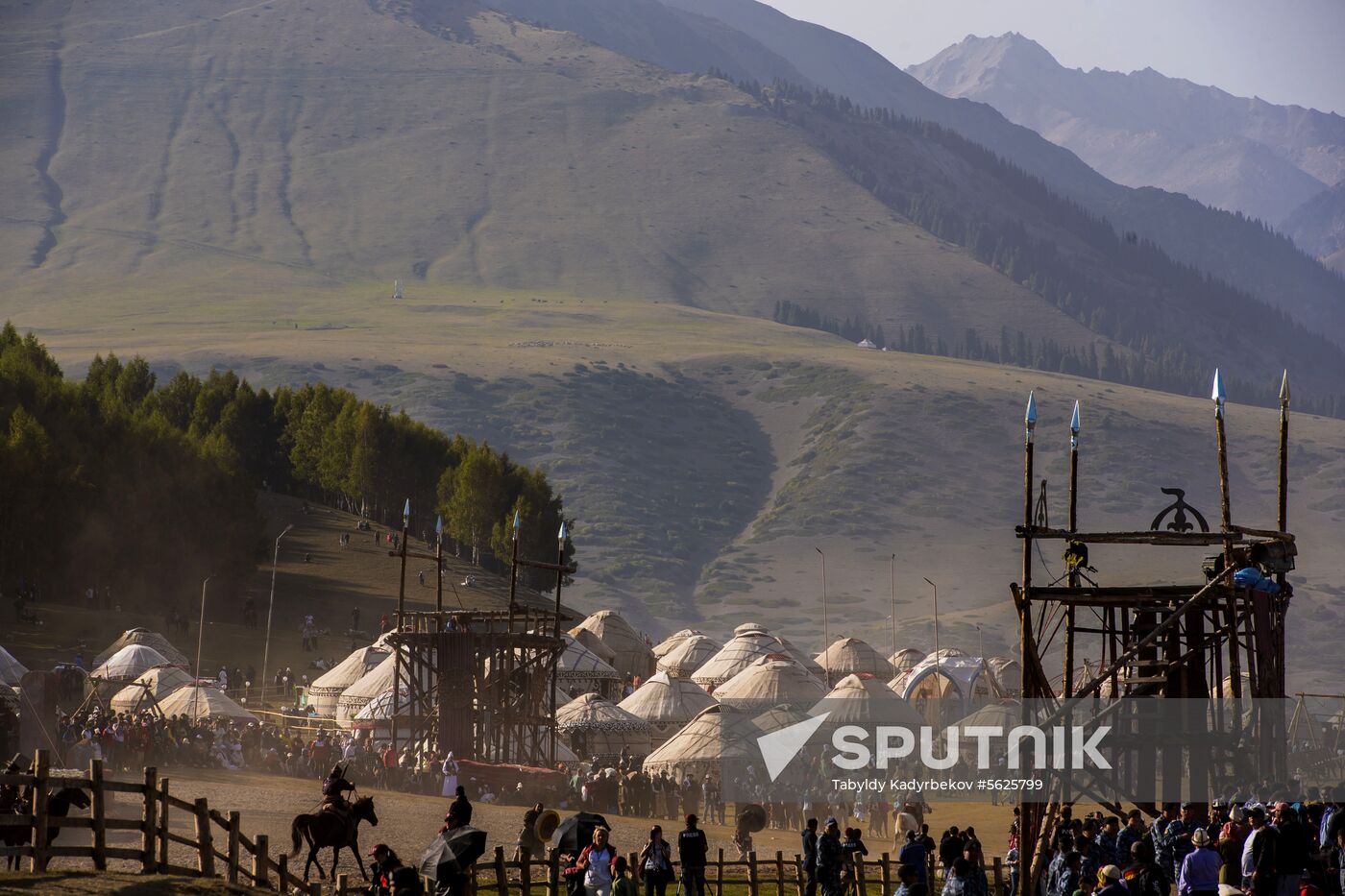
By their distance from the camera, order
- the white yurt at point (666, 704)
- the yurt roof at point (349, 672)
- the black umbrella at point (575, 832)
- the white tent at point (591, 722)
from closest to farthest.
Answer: the black umbrella at point (575, 832)
the white tent at point (591, 722)
the white yurt at point (666, 704)
the yurt roof at point (349, 672)

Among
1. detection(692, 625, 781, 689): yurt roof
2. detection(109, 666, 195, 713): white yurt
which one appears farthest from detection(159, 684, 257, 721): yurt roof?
detection(692, 625, 781, 689): yurt roof

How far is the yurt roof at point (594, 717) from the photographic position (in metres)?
52.0

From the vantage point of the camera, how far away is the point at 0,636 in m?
64.5

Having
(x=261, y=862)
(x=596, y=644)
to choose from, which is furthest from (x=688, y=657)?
(x=261, y=862)

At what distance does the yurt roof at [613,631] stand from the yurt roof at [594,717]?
2196 cm

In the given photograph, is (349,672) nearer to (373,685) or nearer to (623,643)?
(373,685)

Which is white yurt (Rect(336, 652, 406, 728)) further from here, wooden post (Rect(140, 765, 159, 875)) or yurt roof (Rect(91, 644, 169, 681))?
wooden post (Rect(140, 765, 159, 875))

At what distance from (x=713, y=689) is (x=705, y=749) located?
17899 millimetres

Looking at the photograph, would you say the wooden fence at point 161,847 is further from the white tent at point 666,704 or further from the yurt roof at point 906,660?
the yurt roof at point 906,660

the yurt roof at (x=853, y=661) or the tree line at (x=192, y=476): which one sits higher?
the tree line at (x=192, y=476)

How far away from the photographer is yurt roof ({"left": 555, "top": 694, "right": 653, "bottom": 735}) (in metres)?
52.0

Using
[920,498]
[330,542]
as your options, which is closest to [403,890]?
[330,542]

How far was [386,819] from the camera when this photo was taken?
122 ft

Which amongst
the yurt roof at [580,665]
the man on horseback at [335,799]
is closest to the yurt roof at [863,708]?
the yurt roof at [580,665]
